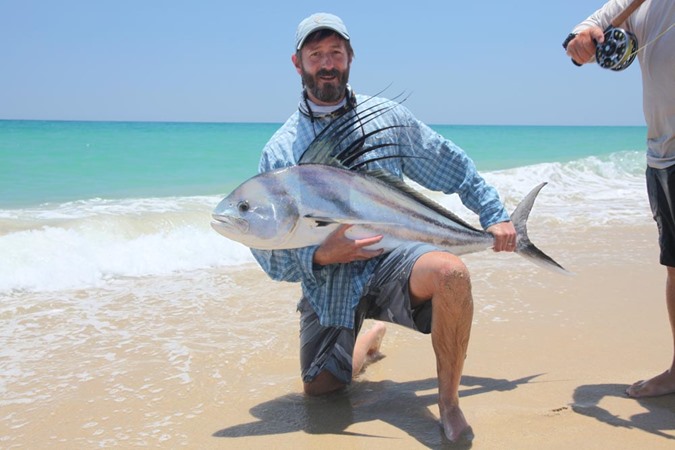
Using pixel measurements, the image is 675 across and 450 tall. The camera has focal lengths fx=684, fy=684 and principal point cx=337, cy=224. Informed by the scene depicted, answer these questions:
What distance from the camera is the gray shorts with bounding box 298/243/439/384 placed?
2906 millimetres

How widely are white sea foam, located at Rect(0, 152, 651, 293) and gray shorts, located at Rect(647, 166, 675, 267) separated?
13.2ft

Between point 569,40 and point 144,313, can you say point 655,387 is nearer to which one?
point 569,40

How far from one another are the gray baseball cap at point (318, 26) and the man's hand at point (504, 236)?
1.09 meters

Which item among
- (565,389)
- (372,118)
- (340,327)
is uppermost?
(372,118)

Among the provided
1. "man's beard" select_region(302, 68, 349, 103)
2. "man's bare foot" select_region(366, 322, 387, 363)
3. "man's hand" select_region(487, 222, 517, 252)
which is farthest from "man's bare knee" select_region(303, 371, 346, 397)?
"man's beard" select_region(302, 68, 349, 103)

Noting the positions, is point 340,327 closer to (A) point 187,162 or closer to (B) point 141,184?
(B) point 141,184

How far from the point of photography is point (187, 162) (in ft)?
70.6

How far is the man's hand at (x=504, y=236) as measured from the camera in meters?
3.03

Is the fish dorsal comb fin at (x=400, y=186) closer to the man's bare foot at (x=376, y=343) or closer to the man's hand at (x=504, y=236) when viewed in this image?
the man's hand at (x=504, y=236)

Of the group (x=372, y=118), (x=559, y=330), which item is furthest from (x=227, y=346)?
(x=559, y=330)

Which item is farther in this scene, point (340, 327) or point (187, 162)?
point (187, 162)

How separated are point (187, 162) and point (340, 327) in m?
19.2

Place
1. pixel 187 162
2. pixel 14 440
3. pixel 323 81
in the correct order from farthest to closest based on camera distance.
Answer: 1. pixel 187 162
2. pixel 323 81
3. pixel 14 440

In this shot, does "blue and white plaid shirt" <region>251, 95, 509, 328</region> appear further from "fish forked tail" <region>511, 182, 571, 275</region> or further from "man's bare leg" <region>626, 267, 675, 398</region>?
"man's bare leg" <region>626, 267, 675, 398</region>
